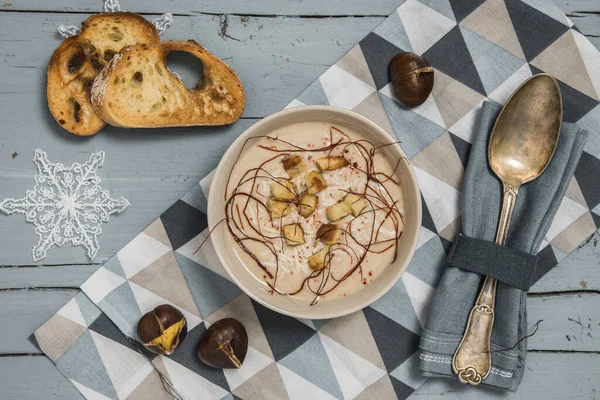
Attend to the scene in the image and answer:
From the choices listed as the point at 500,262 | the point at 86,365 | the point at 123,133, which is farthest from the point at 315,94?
the point at 86,365

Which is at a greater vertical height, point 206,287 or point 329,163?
point 329,163

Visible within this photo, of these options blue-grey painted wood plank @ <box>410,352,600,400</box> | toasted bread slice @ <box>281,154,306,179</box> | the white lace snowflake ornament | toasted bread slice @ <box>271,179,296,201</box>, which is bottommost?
blue-grey painted wood plank @ <box>410,352,600,400</box>

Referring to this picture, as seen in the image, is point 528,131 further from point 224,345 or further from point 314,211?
point 224,345

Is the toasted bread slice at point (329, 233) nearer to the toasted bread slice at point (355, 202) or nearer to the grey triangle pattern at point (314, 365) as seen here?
the toasted bread slice at point (355, 202)

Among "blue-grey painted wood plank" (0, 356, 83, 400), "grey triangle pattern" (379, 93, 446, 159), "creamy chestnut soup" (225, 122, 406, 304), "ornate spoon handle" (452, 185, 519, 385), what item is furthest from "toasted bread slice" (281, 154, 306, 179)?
"blue-grey painted wood plank" (0, 356, 83, 400)

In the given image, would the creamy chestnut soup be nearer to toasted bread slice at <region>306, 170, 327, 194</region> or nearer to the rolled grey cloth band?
toasted bread slice at <region>306, 170, 327, 194</region>

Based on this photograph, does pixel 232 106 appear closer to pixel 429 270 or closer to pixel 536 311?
pixel 429 270
